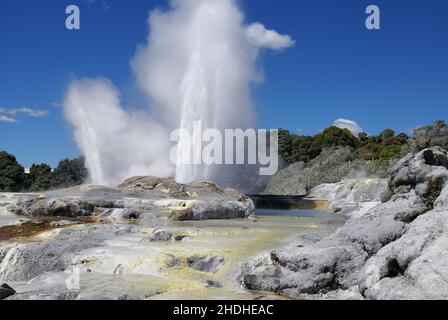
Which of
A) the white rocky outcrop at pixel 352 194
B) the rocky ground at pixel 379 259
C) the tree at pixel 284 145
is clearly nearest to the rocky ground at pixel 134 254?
the rocky ground at pixel 379 259

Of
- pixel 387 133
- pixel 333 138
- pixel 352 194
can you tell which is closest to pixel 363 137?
pixel 387 133

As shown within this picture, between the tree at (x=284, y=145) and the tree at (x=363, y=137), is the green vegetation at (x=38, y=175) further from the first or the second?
the tree at (x=363, y=137)

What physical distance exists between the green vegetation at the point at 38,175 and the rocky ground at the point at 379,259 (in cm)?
5037

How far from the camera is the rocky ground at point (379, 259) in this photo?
8.60m

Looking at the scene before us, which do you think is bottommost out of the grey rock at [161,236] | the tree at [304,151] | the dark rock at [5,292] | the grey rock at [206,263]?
the dark rock at [5,292]

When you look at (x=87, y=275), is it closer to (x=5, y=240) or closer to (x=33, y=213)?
(x=5, y=240)

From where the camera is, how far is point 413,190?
47.3 feet

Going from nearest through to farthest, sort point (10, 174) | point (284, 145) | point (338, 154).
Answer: point (10, 174) → point (338, 154) → point (284, 145)

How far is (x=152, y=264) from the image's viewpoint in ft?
42.3

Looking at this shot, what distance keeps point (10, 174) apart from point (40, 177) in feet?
14.6

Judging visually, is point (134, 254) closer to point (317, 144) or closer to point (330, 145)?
point (317, 144)

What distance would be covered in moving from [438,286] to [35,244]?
11657 mm

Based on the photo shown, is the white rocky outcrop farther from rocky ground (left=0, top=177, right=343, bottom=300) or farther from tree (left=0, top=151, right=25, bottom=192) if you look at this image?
tree (left=0, top=151, right=25, bottom=192)
